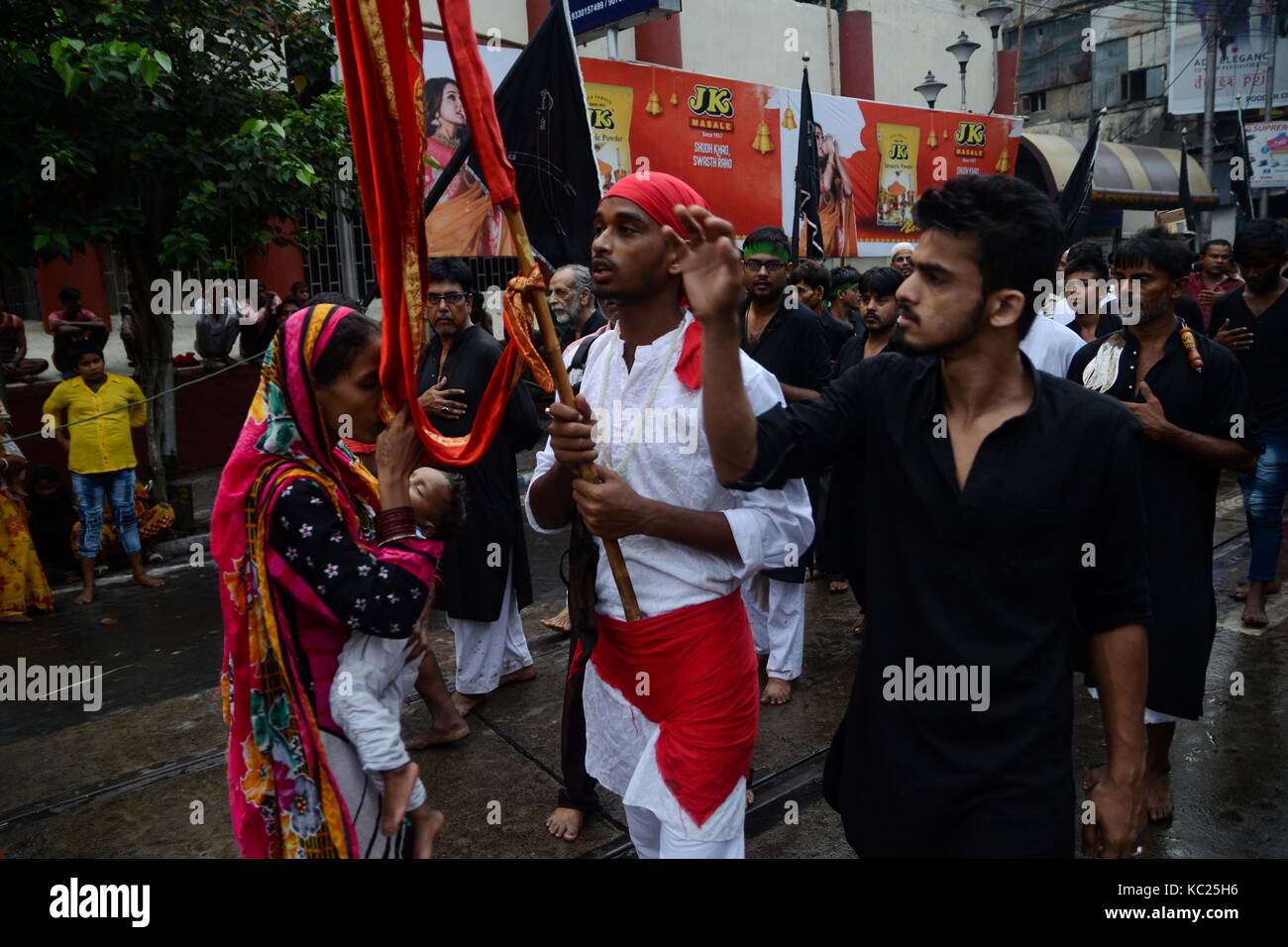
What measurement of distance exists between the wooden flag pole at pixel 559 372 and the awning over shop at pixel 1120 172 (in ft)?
60.7

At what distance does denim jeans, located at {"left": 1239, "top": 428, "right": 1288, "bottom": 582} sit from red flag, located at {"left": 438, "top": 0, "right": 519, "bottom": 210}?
475cm

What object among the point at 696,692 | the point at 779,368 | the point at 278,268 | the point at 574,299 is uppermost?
the point at 278,268

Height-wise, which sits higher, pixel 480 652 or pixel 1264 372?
pixel 1264 372

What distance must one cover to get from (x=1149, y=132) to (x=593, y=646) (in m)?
33.1

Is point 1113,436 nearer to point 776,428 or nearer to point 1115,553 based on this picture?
point 1115,553

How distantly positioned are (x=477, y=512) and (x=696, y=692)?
230cm

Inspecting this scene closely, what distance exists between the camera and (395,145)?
1805mm

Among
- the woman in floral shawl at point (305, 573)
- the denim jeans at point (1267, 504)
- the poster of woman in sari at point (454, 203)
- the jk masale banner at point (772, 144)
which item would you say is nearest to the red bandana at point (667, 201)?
the woman in floral shawl at point (305, 573)

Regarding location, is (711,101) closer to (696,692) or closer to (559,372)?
(559,372)

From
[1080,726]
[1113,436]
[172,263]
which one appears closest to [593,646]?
[1113,436]

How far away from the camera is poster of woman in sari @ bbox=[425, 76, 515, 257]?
9055 mm

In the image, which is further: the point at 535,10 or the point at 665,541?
the point at 535,10

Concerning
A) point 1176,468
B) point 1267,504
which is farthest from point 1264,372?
point 1176,468

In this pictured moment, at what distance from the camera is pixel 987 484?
175cm
